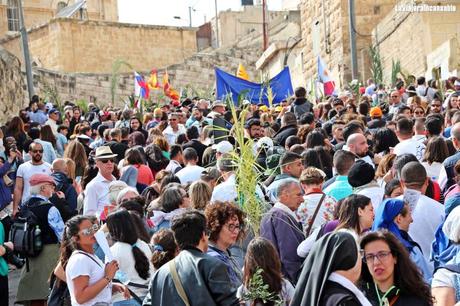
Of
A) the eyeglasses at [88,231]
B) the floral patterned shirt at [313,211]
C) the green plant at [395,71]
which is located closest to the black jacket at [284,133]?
the floral patterned shirt at [313,211]

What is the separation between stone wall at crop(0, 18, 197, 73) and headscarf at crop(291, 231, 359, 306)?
46789 millimetres

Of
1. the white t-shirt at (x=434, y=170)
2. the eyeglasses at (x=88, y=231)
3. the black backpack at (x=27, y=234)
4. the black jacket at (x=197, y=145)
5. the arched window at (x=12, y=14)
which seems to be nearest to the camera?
the eyeglasses at (x=88, y=231)

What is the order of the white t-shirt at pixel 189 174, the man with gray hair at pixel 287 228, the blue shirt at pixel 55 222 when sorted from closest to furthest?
the man with gray hair at pixel 287 228 < the blue shirt at pixel 55 222 < the white t-shirt at pixel 189 174

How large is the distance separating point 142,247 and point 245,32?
56.1 metres

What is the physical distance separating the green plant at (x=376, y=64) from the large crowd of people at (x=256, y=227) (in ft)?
42.8

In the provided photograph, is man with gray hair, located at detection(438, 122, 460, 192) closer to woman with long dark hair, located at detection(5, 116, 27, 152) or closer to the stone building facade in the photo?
woman with long dark hair, located at detection(5, 116, 27, 152)

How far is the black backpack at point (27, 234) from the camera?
11.6 m

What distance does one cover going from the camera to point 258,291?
7.88 m

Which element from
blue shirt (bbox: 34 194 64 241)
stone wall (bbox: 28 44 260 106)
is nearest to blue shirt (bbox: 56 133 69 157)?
blue shirt (bbox: 34 194 64 241)

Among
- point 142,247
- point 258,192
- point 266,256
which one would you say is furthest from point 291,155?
point 266,256

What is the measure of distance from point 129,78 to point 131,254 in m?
40.1

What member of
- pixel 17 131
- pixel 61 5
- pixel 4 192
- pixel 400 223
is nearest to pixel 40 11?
pixel 61 5

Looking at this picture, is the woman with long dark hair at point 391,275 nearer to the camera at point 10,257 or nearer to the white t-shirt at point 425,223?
the white t-shirt at point 425,223

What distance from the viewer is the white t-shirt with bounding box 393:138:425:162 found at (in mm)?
12367
